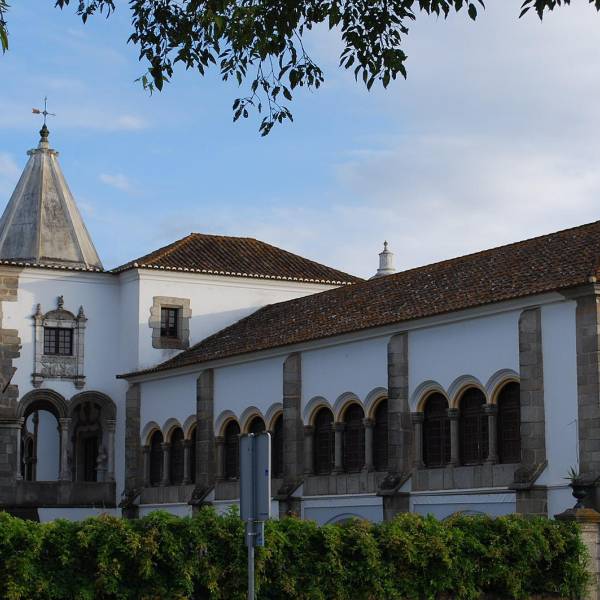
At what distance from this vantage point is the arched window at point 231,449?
1599 inches

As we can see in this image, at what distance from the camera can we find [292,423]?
124 ft

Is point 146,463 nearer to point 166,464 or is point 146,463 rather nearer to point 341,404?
point 166,464

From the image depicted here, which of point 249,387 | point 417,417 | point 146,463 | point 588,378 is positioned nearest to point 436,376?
point 417,417

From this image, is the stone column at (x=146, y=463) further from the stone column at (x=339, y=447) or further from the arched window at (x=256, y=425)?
the stone column at (x=339, y=447)

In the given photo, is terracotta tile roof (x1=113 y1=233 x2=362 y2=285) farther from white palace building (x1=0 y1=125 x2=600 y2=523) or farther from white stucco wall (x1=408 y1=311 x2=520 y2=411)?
white stucco wall (x1=408 y1=311 x2=520 y2=411)

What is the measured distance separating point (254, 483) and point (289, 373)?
23360 millimetres

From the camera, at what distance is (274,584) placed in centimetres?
2117

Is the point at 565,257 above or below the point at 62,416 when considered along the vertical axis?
above

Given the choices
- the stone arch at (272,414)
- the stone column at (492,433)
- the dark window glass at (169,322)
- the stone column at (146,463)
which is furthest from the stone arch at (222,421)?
the stone column at (492,433)

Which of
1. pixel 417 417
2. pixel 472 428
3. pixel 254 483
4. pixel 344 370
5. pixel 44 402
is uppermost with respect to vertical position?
pixel 344 370

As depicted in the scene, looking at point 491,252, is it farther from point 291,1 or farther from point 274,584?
point 291,1

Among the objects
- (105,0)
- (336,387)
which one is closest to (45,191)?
(336,387)

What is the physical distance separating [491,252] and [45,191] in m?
18.7

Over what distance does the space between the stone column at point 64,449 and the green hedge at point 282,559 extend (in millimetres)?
23494
